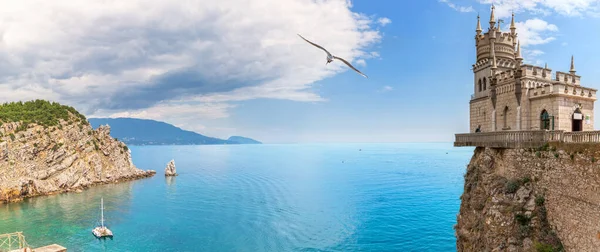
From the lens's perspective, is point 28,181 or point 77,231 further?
point 28,181

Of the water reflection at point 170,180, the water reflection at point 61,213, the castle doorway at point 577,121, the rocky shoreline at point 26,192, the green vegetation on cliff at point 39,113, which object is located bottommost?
the water reflection at point 170,180

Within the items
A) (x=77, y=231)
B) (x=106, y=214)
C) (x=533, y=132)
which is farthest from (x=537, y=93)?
(x=106, y=214)

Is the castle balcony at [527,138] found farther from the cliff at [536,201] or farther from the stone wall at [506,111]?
the stone wall at [506,111]

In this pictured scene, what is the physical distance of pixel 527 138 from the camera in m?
19.8

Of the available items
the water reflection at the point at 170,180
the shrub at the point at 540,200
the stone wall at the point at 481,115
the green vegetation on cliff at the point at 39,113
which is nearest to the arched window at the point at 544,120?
the stone wall at the point at 481,115

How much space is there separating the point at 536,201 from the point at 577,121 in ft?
25.8

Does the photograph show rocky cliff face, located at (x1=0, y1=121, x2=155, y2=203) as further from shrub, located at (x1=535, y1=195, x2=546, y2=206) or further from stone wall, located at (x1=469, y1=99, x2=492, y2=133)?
shrub, located at (x1=535, y1=195, x2=546, y2=206)

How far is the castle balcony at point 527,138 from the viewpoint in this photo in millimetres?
15892

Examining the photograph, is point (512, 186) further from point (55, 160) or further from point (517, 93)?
point (55, 160)

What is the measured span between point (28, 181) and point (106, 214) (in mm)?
29664

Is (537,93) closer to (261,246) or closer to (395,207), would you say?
(261,246)

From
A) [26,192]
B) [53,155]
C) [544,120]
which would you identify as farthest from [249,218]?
[53,155]

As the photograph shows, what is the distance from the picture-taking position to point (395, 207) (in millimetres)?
60688

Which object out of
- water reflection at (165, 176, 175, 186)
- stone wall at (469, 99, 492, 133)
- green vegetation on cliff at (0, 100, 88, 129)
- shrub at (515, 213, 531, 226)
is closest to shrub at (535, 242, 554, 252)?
shrub at (515, 213, 531, 226)
